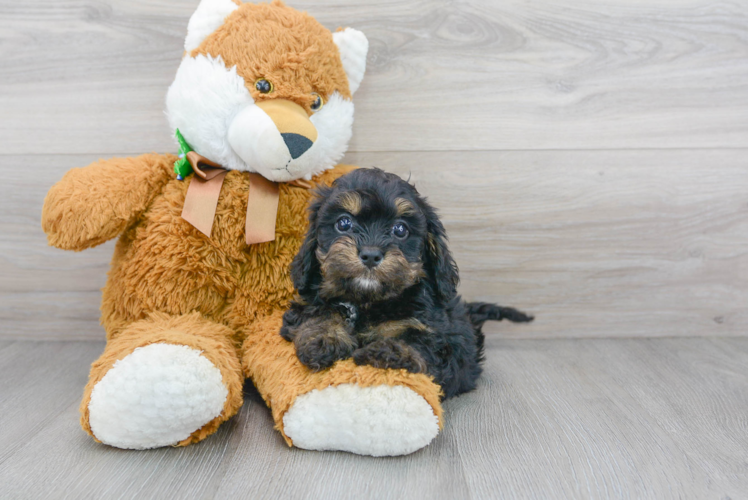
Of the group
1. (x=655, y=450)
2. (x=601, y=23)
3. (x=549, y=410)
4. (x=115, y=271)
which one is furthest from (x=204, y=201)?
(x=601, y=23)

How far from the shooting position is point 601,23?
212 centimetres

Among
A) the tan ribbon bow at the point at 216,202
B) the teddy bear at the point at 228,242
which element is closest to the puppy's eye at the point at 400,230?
the teddy bear at the point at 228,242

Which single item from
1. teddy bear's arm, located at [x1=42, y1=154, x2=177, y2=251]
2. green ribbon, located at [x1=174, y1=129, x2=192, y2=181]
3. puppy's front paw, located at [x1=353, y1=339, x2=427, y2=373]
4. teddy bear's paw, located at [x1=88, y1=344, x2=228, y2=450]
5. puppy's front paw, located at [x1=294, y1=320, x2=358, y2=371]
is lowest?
teddy bear's paw, located at [x1=88, y1=344, x2=228, y2=450]

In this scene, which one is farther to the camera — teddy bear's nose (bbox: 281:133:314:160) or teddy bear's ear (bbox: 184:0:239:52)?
teddy bear's ear (bbox: 184:0:239:52)

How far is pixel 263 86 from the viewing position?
5.23 ft

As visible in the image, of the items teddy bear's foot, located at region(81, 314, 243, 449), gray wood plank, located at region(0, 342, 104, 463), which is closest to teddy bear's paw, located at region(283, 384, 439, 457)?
teddy bear's foot, located at region(81, 314, 243, 449)

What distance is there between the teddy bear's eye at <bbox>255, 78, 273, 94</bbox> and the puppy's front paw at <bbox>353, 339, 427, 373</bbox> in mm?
812

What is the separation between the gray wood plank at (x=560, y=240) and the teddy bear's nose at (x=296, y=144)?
0.59 metres

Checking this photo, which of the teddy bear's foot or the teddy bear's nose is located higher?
the teddy bear's nose

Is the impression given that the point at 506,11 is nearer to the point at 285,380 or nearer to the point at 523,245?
the point at 523,245

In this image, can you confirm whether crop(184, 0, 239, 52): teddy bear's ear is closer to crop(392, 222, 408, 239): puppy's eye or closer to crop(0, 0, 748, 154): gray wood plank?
crop(0, 0, 748, 154): gray wood plank

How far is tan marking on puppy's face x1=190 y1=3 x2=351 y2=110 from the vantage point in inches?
62.7

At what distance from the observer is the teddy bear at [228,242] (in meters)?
1.33

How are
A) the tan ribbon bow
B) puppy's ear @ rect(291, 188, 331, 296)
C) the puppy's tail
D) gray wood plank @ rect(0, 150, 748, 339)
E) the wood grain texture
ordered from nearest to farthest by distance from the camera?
the wood grain texture, puppy's ear @ rect(291, 188, 331, 296), the tan ribbon bow, the puppy's tail, gray wood plank @ rect(0, 150, 748, 339)
